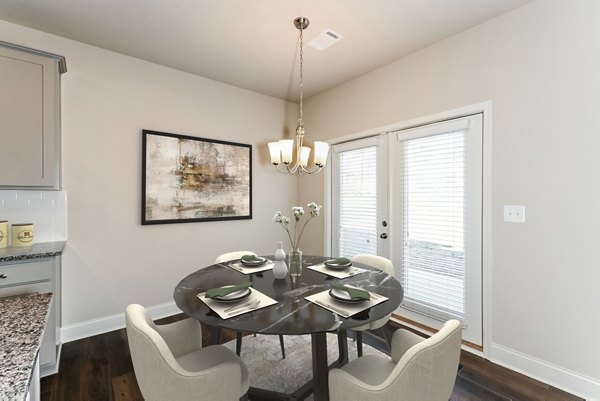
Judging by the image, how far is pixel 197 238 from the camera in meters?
3.36

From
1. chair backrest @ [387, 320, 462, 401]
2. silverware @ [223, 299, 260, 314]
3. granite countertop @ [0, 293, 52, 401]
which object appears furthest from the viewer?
silverware @ [223, 299, 260, 314]

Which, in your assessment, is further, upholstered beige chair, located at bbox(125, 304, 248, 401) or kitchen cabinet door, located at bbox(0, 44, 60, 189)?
kitchen cabinet door, located at bbox(0, 44, 60, 189)

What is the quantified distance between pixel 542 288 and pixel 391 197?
1.44 meters

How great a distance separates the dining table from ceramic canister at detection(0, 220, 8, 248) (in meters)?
1.68

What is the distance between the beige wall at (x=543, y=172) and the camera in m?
1.88

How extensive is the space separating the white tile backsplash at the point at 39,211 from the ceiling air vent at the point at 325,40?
272 cm

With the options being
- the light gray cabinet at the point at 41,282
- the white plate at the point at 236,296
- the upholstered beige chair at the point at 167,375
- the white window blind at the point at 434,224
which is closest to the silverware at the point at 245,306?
the white plate at the point at 236,296

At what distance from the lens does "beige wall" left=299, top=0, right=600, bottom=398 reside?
1875 millimetres

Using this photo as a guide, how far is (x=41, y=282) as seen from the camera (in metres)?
2.07

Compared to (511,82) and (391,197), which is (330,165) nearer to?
(391,197)

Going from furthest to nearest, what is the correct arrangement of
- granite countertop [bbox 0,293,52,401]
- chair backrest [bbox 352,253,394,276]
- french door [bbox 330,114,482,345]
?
french door [bbox 330,114,482,345], chair backrest [bbox 352,253,394,276], granite countertop [bbox 0,293,52,401]

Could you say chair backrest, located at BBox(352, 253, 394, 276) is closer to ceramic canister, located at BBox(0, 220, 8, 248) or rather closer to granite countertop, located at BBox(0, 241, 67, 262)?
granite countertop, located at BBox(0, 241, 67, 262)

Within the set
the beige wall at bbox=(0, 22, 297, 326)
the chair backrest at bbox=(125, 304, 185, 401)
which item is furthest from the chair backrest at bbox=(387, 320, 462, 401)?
the beige wall at bbox=(0, 22, 297, 326)

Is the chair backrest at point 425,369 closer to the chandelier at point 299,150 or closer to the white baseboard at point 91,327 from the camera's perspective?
the chandelier at point 299,150
